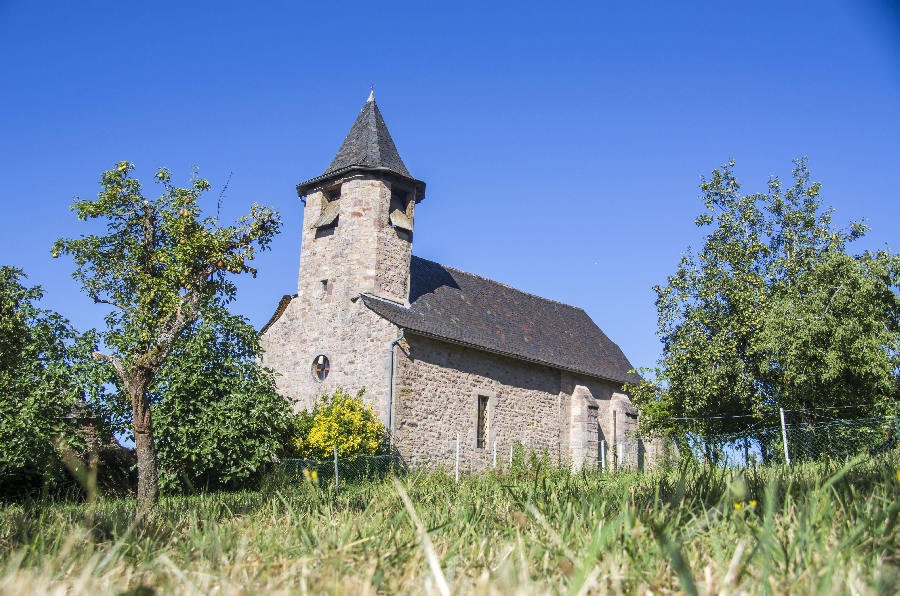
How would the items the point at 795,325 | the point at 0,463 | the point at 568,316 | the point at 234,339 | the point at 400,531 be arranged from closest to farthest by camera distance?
1. the point at 400,531
2. the point at 0,463
3. the point at 234,339
4. the point at 795,325
5. the point at 568,316

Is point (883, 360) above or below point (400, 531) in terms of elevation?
above

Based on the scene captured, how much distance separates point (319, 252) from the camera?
883 inches

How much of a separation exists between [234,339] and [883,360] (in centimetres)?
1626

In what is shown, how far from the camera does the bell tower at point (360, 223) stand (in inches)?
844

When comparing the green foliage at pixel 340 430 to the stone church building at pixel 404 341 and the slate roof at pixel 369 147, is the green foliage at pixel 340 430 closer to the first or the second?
the stone church building at pixel 404 341

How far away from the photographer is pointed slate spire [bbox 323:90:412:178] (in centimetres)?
2238

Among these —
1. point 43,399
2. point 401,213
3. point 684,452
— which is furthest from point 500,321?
point 684,452

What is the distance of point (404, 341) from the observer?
19906 mm

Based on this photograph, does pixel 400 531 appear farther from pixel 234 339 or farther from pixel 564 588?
pixel 234 339

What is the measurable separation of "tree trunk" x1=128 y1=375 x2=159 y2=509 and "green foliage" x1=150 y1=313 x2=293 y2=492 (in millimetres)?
5282

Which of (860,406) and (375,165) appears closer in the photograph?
(860,406)

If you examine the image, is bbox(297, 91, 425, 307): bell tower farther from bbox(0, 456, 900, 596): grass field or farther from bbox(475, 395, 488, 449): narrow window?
bbox(0, 456, 900, 596): grass field

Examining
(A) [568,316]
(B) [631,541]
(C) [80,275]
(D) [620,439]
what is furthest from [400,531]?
(A) [568,316]

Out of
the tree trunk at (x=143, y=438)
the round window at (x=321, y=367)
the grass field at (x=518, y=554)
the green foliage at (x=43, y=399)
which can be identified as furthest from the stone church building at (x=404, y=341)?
the grass field at (x=518, y=554)
